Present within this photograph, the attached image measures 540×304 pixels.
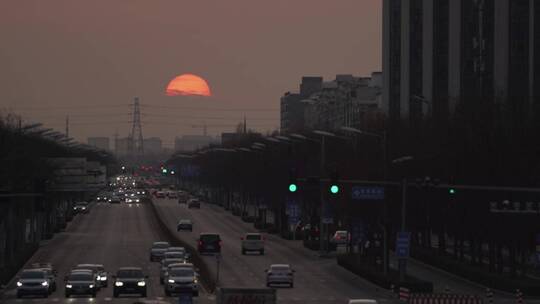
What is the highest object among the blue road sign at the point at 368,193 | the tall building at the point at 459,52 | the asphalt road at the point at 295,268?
the tall building at the point at 459,52

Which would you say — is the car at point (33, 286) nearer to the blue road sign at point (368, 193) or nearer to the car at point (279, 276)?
the car at point (279, 276)

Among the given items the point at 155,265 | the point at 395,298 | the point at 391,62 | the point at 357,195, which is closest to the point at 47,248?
the point at 155,265

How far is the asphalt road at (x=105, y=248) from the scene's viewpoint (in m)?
65.1

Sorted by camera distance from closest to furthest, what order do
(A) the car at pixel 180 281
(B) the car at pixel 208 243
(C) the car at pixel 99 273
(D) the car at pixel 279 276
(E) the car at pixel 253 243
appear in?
(A) the car at pixel 180 281, (C) the car at pixel 99 273, (D) the car at pixel 279 276, (B) the car at pixel 208 243, (E) the car at pixel 253 243

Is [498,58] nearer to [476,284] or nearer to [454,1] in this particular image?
[454,1]

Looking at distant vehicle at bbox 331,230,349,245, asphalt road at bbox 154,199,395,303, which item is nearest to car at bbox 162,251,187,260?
asphalt road at bbox 154,199,395,303

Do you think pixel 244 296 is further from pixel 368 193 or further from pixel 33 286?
pixel 368 193

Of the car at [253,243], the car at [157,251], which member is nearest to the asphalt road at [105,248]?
the car at [157,251]

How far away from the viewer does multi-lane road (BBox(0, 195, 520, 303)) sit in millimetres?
67625

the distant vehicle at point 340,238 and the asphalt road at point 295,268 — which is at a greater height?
the distant vehicle at point 340,238

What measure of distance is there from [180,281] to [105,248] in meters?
48.3

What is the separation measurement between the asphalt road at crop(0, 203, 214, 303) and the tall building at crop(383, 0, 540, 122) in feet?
88.9

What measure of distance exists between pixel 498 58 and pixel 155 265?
54923 millimetres

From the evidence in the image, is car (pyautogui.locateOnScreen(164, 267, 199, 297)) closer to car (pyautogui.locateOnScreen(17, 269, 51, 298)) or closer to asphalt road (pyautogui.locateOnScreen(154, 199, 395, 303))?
asphalt road (pyautogui.locateOnScreen(154, 199, 395, 303))
